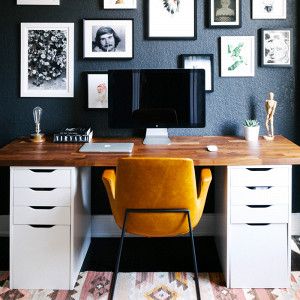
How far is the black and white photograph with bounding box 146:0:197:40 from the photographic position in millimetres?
3359

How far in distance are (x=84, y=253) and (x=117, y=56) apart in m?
1.40

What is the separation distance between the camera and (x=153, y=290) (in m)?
2.71

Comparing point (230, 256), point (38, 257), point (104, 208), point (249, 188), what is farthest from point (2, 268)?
point (249, 188)

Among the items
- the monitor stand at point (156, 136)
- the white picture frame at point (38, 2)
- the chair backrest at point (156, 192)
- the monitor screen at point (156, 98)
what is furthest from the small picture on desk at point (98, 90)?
the chair backrest at point (156, 192)

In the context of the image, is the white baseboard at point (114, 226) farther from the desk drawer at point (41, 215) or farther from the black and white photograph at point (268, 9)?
the black and white photograph at point (268, 9)

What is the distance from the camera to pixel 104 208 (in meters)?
3.57

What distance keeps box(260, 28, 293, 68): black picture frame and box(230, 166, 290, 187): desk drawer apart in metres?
1.05

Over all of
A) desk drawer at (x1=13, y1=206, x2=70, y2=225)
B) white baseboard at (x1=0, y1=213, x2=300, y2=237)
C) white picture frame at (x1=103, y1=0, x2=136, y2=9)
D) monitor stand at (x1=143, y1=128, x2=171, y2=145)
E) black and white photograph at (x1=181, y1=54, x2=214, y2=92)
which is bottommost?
white baseboard at (x1=0, y1=213, x2=300, y2=237)

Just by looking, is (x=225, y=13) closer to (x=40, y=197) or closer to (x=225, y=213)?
(x=225, y=213)

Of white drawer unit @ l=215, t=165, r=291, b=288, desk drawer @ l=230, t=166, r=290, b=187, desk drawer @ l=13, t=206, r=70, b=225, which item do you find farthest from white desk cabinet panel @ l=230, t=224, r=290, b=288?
desk drawer @ l=13, t=206, r=70, b=225

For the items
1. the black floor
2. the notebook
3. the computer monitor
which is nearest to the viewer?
the notebook

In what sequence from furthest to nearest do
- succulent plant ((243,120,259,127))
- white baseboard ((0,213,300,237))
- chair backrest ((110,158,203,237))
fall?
white baseboard ((0,213,300,237)), succulent plant ((243,120,259,127)), chair backrest ((110,158,203,237))

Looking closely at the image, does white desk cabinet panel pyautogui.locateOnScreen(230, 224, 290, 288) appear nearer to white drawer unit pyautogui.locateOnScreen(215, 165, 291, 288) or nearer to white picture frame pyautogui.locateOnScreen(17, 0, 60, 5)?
white drawer unit pyautogui.locateOnScreen(215, 165, 291, 288)

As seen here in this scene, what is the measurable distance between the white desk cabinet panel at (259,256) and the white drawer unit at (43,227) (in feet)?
3.09
